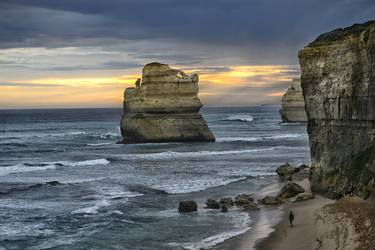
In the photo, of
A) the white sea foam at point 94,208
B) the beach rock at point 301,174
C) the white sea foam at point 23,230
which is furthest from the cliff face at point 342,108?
the white sea foam at point 23,230

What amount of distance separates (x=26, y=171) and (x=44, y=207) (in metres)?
15.8

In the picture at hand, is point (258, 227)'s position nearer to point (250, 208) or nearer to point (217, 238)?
point (217, 238)

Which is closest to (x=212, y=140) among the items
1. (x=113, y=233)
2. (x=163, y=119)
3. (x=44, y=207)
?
(x=163, y=119)

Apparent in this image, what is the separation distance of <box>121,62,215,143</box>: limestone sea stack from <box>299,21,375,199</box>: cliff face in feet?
119

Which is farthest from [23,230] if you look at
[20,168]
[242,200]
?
[20,168]

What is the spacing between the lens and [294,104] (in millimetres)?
107938

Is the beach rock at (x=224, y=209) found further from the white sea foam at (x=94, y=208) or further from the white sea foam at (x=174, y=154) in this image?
the white sea foam at (x=174, y=154)

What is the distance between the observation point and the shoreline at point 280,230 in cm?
2134

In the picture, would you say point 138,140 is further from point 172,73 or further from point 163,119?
point 172,73

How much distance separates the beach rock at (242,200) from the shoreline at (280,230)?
1041 mm

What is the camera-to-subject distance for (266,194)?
32562mm

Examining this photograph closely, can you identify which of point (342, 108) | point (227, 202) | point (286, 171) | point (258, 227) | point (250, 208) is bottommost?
point (258, 227)

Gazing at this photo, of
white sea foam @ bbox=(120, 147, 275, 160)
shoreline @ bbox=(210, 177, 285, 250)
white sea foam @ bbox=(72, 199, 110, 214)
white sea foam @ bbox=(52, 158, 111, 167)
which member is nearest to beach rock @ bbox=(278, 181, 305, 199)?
shoreline @ bbox=(210, 177, 285, 250)

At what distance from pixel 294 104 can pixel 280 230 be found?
86.1m
